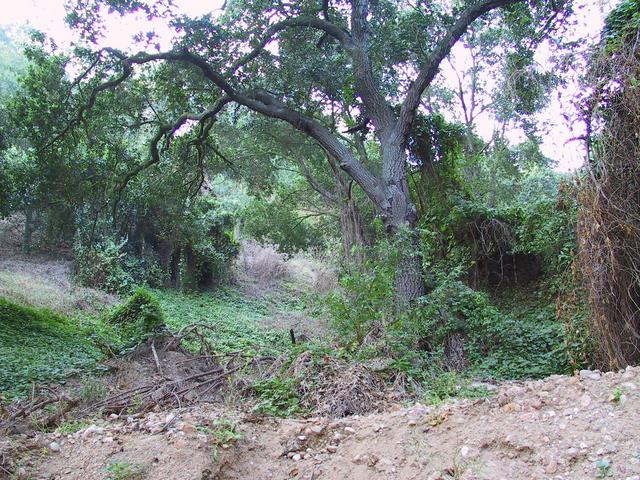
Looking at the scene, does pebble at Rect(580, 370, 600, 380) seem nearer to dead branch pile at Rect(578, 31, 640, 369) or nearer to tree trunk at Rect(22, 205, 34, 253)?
dead branch pile at Rect(578, 31, 640, 369)

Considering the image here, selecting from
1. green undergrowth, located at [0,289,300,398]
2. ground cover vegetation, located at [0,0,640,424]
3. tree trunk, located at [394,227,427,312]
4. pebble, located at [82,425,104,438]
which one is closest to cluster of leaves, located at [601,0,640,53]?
ground cover vegetation, located at [0,0,640,424]

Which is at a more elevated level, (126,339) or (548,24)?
(548,24)

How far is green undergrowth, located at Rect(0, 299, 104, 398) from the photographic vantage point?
6.42 metres

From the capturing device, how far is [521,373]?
250 inches

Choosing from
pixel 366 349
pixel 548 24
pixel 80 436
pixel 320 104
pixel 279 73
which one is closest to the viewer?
pixel 80 436

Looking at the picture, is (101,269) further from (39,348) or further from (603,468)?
(603,468)

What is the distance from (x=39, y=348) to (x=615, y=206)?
8203 mm

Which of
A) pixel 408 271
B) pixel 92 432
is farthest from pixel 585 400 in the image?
pixel 408 271

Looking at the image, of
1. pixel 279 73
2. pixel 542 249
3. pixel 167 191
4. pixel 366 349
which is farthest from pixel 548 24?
pixel 167 191

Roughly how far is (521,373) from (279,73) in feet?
24.9

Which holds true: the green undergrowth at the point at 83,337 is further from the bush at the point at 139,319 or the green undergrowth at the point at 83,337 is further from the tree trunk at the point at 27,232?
the tree trunk at the point at 27,232

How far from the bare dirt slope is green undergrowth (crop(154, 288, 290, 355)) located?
4.40 metres

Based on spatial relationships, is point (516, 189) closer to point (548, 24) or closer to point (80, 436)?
point (548, 24)

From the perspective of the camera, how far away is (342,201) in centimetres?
1498
